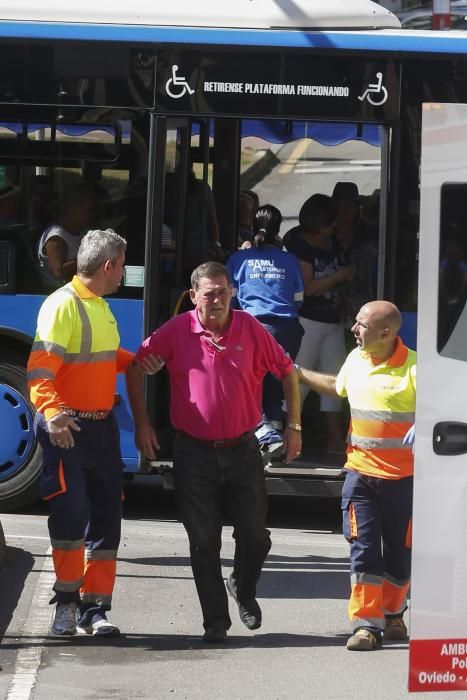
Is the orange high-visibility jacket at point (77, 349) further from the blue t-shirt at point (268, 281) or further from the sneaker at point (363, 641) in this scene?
the blue t-shirt at point (268, 281)

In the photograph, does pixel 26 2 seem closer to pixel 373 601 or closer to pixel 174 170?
pixel 174 170

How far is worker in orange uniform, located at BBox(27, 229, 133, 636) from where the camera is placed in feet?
20.5

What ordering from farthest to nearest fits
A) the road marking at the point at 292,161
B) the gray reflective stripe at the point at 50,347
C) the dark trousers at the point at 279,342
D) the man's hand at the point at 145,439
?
the road marking at the point at 292,161 → the dark trousers at the point at 279,342 → the man's hand at the point at 145,439 → the gray reflective stripe at the point at 50,347

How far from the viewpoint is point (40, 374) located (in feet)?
20.0

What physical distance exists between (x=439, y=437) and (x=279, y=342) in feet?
14.4

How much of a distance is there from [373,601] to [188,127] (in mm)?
3811

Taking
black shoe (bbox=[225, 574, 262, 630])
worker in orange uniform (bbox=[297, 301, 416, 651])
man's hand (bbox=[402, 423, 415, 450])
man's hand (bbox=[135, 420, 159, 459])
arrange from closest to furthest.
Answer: man's hand (bbox=[402, 423, 415, 450]) < worker in orange uniform (bbox=[297, 301, 416, 651]) < man's hand (bbox=[135, 420, 159, 459]) < black shoe (bbox=[225, 574, 262, 630])

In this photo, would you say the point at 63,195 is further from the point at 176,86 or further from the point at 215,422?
the point at 215,422

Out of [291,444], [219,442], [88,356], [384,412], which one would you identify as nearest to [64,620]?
[219,442]

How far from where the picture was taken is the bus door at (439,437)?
4402 millimetres

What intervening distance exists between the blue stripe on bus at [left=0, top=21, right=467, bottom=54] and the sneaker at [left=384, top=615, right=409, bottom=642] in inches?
148

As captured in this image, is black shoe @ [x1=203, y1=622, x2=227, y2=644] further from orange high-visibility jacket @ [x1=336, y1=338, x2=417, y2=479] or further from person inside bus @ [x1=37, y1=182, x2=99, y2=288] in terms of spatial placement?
person inside bus @ [x1=37, y1=182, x2=99, y2=288]

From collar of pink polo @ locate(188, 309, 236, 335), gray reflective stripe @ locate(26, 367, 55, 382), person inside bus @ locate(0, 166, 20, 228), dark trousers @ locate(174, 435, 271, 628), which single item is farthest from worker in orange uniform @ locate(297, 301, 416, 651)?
person inside bus @ locate(0, 166, 20, 228)

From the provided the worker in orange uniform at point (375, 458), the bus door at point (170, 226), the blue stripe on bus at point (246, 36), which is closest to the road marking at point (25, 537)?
the bus door at point (170, 226)
